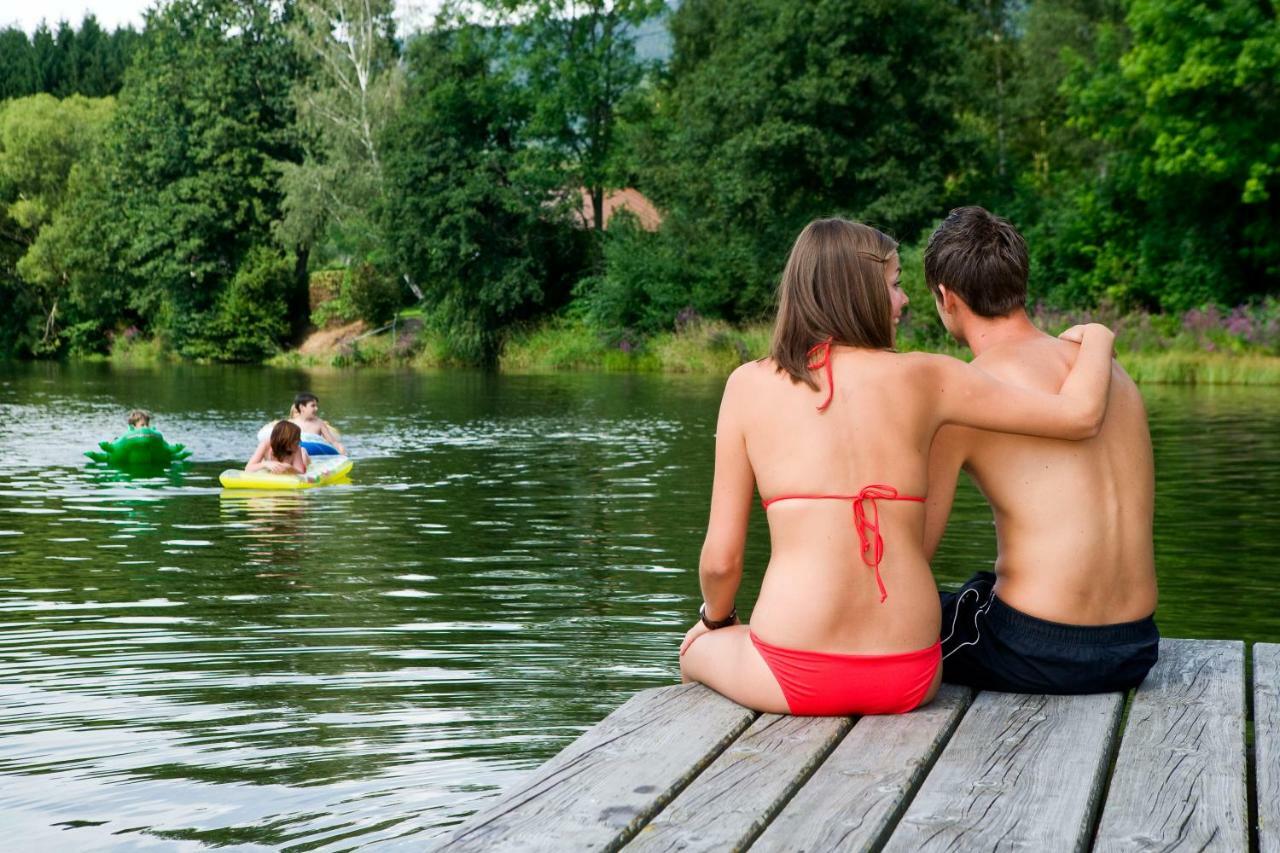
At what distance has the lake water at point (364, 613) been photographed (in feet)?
16.6

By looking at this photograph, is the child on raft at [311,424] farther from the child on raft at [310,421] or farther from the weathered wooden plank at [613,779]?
the weathered wooden plank at [613,779]

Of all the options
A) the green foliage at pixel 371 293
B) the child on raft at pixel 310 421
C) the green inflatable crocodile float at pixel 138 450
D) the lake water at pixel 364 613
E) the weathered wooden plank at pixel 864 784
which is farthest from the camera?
the green foliage at pixel 371 293

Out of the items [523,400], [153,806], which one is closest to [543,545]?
[153,806]

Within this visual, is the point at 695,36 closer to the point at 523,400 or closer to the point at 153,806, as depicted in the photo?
the point at 523,400

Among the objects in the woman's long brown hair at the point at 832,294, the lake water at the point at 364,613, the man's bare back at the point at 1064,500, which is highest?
the woman's long brown hair at the point at 832,294

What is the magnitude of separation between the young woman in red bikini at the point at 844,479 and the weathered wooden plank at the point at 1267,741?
0.74m

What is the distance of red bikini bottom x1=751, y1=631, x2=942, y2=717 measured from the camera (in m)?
3.62

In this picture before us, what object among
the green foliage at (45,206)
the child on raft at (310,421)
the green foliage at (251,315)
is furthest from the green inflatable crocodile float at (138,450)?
the green foliage at (45,206)

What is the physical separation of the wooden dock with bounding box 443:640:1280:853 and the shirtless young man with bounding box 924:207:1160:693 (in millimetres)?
99

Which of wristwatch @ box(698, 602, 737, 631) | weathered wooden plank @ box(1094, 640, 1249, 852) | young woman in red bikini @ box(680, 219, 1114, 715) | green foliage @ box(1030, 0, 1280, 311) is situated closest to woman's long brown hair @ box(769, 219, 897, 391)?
young woman in red bikini @ box(680, 219, 1114, 715)

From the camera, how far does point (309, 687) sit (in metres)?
6.57

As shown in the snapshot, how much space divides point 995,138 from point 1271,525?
40.7 metres

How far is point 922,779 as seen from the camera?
10.3 feet

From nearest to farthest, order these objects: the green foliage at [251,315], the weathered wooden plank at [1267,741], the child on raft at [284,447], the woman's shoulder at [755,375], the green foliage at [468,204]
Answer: the weathered wooden plank at [1267,741] → the woman's shoulder at [755,375] → the child on raft at [284,447] → the green foliage at [468,204] → the green foliage at [251,315]
